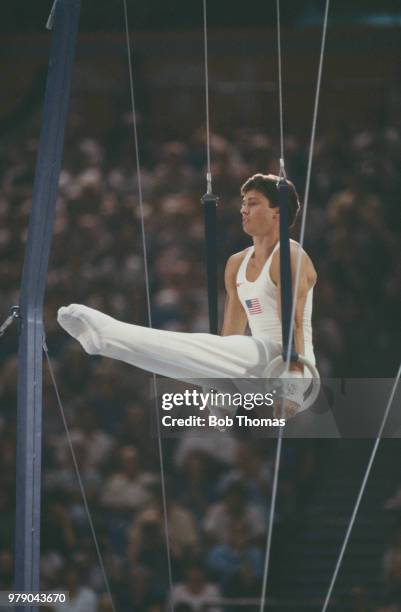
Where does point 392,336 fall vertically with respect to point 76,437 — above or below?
above

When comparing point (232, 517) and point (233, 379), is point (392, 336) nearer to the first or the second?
point (232, 517)

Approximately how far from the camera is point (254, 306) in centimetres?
474

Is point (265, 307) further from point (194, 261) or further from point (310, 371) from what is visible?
point (194, 261)

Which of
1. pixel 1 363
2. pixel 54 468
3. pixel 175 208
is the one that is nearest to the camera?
pixel 54 468

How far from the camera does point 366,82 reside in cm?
990

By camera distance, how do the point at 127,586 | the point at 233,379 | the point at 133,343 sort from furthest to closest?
the point at 127,586 → the point at 233,379 → the point at 133,343

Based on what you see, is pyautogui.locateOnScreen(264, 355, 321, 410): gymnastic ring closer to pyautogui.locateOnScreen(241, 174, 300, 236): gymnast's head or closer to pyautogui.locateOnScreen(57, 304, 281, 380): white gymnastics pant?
pyautogui.locateOnScreen(57, 304, 281, 380): white gymnastics pant

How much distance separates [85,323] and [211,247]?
0.66 m

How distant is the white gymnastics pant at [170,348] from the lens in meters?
4.37

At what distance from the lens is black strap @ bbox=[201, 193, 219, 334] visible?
15.6 feet

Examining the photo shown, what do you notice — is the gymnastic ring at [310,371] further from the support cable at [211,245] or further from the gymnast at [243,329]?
the support cable at [211,245]

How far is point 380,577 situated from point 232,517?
884mm

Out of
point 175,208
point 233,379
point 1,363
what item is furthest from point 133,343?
point 175,208

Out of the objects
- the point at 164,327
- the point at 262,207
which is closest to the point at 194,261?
the point at 164,327
